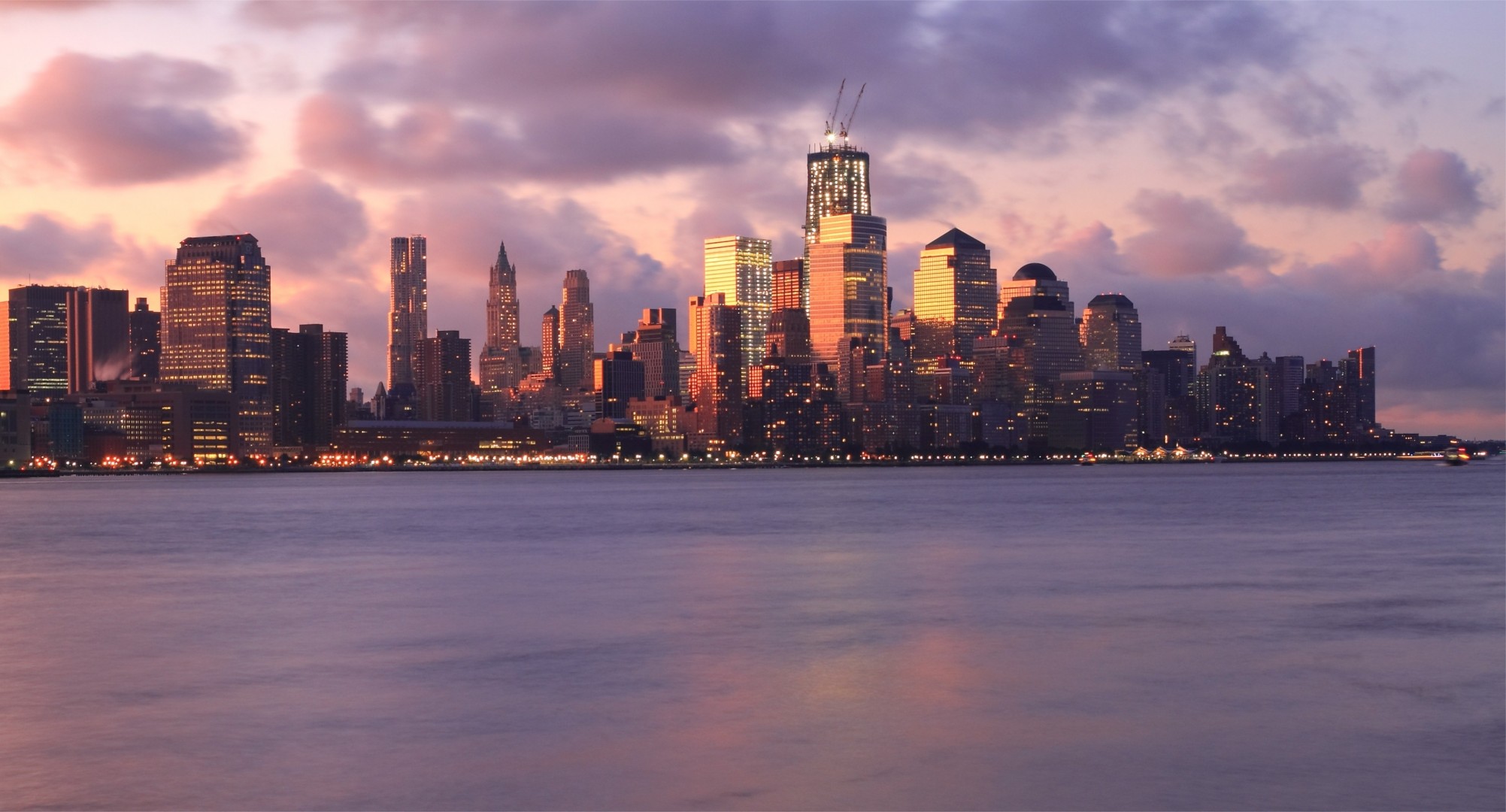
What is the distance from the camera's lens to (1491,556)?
54750 millimetres

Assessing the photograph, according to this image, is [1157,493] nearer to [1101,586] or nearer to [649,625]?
[1101,586]

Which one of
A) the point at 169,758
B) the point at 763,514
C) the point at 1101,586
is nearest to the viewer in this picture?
the point at 169,758

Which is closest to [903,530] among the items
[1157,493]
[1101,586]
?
[1101,586]

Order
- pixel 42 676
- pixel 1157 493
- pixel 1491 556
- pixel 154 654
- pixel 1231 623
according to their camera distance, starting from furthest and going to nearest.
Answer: pixel 1157 493 < pixel 1491 556 < pixel 1231 623 < pixel 154 654 < pixel 42 676

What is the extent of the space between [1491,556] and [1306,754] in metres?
39.5

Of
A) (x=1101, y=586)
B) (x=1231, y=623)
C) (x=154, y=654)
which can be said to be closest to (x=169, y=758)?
(x=154, y=654)

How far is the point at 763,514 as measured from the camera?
96938 millimetres

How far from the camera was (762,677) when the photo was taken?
2683 cm

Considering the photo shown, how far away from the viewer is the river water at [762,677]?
61.1 ft

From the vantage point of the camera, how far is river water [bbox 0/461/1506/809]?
1862cm

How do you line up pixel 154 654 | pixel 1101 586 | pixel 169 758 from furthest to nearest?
pixel 1101 586
pixel 154 654
pixel 169 758

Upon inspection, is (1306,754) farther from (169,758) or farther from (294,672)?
(294,672)

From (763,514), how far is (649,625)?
62.6 meters

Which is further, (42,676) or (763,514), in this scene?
(763,514)
